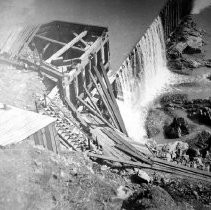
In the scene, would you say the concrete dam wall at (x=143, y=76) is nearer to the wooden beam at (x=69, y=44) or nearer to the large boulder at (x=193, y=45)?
the large boulder at (x=193, y=45)

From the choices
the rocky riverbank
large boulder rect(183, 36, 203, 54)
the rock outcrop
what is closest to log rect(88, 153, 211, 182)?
the rocky riverbank

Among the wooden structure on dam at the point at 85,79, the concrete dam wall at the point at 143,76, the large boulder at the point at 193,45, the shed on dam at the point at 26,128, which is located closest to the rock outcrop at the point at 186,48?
the large boulder at the point at 193,45

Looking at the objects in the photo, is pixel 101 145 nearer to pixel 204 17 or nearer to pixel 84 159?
pixel 84 159

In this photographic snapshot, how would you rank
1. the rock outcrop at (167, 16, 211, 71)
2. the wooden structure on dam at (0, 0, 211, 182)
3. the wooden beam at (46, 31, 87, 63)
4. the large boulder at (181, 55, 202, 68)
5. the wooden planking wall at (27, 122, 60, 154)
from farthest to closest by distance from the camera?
the rock outcrop at (167, 16, 211, 71), the large boulder at (181, 55, 202, 68), the wooden beam at (46, 31, 87, 63), the wooden structure on dam at (0, 0, 211, 182), the wooden planking wall at (27, 122, 60, 154)

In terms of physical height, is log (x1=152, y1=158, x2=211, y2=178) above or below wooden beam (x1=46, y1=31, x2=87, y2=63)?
below

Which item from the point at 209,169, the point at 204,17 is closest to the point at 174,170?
the point at 209,169

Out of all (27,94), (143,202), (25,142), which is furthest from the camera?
(27,94)

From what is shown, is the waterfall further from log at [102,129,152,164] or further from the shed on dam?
the shed on dam

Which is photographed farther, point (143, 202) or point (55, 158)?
point (55, 158)
